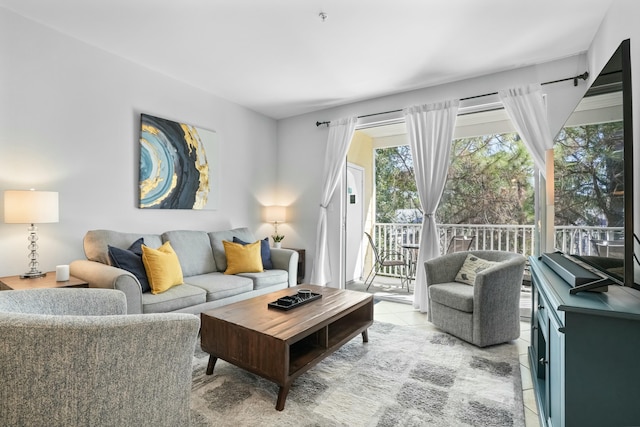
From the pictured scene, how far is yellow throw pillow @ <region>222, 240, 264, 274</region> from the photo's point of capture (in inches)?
139

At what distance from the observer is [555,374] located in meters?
1.30

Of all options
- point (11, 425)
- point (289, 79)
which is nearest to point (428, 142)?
point (289, 79)

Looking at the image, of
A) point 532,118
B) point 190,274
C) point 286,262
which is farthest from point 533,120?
point 190,274

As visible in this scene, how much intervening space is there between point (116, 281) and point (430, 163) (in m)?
3.28

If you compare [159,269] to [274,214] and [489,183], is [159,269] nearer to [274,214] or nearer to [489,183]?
[274,214]

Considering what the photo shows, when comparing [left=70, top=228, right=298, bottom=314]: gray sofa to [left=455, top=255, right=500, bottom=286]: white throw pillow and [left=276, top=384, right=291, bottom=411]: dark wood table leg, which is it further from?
[left=455, top=255, right=500, bottom=286]: white throw pillow

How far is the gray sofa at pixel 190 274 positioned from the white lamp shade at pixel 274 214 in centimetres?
52

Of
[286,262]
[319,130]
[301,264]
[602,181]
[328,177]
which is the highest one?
[319,130]

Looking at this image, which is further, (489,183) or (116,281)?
(489,183)

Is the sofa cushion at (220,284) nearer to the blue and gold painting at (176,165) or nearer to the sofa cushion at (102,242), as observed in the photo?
the sofa cushion at (102,242)

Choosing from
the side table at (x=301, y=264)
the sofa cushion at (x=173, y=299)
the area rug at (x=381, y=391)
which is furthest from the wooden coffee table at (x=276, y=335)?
the side table at (x=301, y=264)

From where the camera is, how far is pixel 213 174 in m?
4.04

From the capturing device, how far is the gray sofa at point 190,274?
233 cm

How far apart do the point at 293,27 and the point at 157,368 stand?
2.57m
